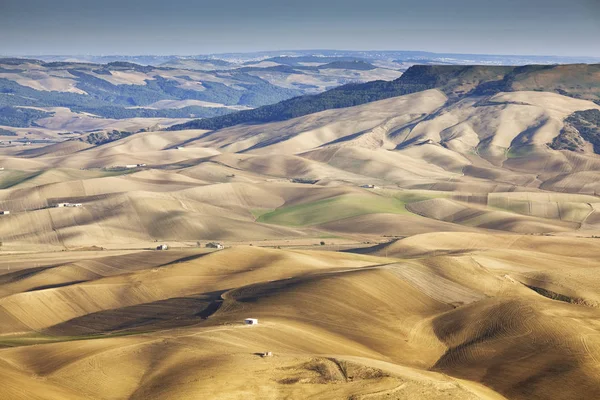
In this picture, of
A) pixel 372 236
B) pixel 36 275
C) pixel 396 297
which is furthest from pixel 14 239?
pixel 396 297

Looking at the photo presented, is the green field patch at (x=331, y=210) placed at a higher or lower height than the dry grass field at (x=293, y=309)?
lower

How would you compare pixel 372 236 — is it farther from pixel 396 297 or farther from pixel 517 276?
pixel 396 297

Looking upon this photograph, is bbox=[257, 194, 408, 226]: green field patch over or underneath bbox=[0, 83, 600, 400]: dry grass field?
underneath

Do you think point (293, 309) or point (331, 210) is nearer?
point (293, 309)

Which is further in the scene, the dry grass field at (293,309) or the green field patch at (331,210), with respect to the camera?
the green field patch at (331,210)

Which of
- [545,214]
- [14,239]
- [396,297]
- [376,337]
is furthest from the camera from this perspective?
[545,214]

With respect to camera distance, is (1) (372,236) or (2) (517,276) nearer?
(2) (517,276)

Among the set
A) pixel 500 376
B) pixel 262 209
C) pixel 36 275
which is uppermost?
pixel 500 376

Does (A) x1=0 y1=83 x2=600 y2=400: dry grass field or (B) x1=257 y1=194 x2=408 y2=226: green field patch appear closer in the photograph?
(A) x1=0 y1=83 x2=600 y2=400: dry grass field
